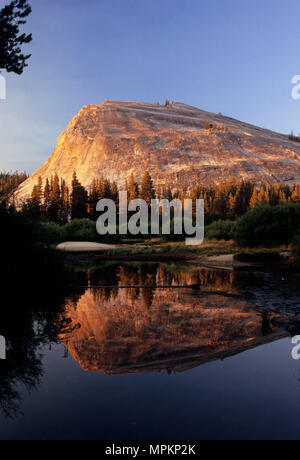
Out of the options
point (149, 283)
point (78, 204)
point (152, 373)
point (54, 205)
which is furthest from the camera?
point (54, 205)

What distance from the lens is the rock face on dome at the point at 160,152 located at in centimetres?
8781

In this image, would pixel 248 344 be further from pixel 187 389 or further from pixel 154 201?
pixel 154 201

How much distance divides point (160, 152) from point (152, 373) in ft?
305

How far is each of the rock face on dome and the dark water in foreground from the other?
7632 cm

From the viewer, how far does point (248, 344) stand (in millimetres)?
5543

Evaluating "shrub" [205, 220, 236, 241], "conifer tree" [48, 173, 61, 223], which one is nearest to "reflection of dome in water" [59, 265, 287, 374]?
"shrub" [205, 220, 236, 241]

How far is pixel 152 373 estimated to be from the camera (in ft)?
14.6

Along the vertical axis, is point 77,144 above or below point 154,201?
above

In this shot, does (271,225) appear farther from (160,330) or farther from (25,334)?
(25,334)

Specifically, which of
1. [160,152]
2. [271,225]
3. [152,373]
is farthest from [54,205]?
[160,152]

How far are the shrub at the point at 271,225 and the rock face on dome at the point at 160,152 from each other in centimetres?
6021
